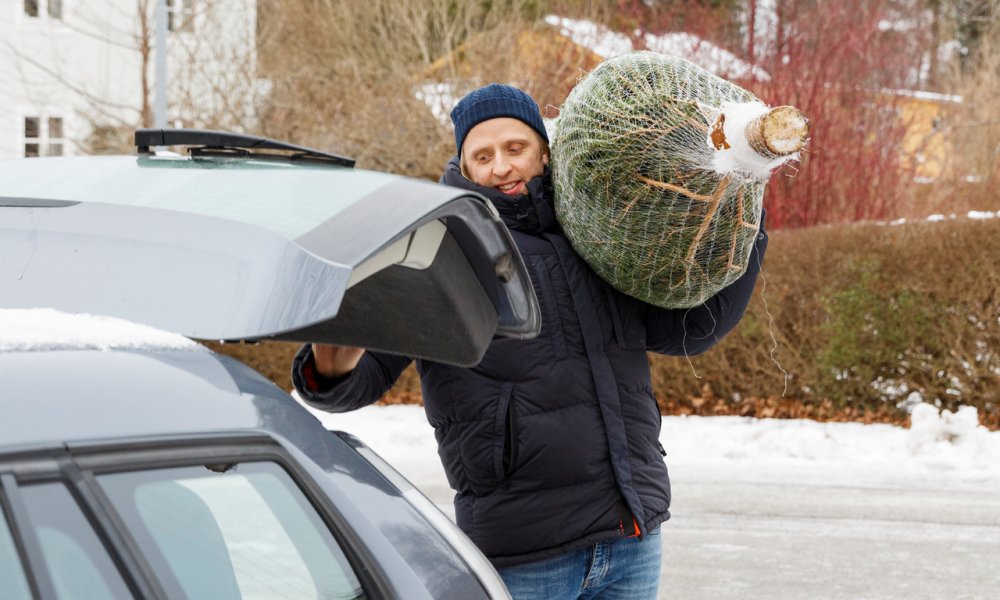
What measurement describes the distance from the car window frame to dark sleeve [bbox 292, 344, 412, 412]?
96cm

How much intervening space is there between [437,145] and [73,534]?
1343 cm

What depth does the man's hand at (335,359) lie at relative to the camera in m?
2.47

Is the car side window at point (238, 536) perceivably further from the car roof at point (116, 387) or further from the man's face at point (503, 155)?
the man's face at point (503, 155)

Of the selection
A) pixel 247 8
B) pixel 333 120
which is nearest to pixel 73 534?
pixel 333 120

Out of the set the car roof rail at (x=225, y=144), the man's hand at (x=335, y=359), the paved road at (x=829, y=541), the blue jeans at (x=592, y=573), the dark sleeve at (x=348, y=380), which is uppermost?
the car roof rail at (x=225, y=144)

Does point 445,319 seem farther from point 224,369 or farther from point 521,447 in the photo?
point 224,369

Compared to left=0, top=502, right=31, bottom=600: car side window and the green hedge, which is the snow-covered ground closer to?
the green hedge

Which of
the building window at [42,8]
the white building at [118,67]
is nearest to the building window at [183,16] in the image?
the white building at [118,67]

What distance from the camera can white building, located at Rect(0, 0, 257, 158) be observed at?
1555cm

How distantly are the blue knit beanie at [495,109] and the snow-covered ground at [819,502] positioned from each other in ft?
11.9

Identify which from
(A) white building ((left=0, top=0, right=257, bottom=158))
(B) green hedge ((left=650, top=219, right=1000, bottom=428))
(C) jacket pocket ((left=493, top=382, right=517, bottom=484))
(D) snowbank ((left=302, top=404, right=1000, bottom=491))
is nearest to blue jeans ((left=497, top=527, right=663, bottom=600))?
(C) jacket pocket ((left=493, top=382, right=517, bottom=484))

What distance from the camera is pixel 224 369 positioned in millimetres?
1601

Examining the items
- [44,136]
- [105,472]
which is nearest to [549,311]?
[105,472]

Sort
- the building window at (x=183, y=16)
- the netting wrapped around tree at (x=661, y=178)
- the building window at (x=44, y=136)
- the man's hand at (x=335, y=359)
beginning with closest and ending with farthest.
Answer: the netting wrapped around tree at (x=661, y=178)
the man's hand at (x=335, y=359)
the building window at (x=183, y=16)
the building window at (x=44, y=136)
